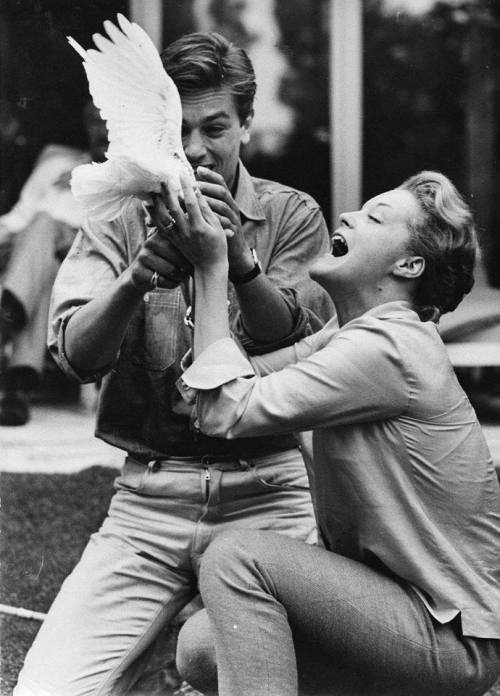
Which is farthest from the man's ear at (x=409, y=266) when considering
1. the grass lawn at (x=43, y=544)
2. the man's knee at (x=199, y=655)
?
the grass lawn at (x=43, y=544)

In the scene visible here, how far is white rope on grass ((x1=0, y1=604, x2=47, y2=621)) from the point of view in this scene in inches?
132

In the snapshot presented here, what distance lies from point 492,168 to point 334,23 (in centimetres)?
111

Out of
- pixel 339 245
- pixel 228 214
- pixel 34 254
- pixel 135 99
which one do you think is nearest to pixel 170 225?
pixel 228 214

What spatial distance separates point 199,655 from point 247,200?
1233mm

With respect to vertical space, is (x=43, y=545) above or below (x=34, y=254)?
below

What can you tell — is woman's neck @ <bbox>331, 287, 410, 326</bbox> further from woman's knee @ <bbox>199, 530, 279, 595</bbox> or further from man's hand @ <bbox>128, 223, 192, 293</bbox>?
woman's knee @ <bbox>199, 530, 279, 595</bbox>

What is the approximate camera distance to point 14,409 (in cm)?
569

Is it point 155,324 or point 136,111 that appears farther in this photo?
point 155,324

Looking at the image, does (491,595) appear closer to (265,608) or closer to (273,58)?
(265,608)

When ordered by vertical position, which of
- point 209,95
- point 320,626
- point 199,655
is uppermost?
point 209,95

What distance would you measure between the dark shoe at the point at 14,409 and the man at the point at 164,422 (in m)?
2.94

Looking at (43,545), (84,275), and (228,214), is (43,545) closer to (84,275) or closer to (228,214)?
(84,275)

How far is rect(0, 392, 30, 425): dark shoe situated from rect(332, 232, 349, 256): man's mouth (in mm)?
3597

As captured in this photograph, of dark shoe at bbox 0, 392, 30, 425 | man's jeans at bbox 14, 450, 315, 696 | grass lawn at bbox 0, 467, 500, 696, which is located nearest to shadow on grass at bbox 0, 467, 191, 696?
grass lawn at bbox 0, 467, 500, 696
